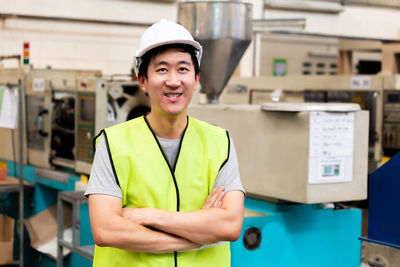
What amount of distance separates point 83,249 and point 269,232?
95cm

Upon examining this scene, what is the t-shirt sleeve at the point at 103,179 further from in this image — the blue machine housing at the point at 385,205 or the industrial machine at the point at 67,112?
the industrial machine at the point at 67,112

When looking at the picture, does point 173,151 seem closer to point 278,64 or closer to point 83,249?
point 83,249

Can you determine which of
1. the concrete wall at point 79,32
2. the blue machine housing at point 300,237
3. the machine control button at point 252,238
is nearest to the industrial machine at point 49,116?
the concrete wall at point 79,32

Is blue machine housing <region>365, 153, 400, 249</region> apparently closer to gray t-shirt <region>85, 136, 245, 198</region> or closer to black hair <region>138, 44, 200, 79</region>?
gray t-shirt <region>85, 136, 245, 198</region>

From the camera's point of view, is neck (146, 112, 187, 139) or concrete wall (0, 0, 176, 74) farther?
concrete wall (0, 0, 176, 74)

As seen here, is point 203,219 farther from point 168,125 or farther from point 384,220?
point 384,220

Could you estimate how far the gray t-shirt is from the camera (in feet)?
4.85

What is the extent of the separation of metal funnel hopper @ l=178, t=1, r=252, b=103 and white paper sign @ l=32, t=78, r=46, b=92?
1332 millimetres

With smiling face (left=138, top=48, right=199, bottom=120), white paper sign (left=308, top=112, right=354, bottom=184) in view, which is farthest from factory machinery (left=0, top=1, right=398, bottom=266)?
smiling face (left=138, top=48, right=199, bottom=120)

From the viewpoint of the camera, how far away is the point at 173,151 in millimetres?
1571

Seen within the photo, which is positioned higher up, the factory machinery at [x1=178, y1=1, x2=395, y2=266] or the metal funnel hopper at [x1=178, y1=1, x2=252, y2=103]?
the metal funnel hopper at [x1=178, y1=1, x2=252, y2=103]

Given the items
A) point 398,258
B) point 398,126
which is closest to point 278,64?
point 398,126

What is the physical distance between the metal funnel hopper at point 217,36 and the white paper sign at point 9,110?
4.57ft

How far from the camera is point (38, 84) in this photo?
12.9 ft
